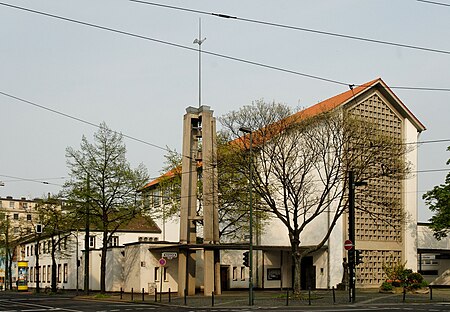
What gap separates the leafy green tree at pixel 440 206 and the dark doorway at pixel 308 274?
432 inches

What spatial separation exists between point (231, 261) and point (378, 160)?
955 inches

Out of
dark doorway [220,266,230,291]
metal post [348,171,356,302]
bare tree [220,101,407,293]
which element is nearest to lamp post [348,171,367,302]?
metal post [348,171,356,302]

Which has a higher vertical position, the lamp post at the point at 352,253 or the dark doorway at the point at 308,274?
the lamp post at the point at 352,253

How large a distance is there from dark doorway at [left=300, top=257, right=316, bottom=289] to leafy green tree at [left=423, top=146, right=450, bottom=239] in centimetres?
1097

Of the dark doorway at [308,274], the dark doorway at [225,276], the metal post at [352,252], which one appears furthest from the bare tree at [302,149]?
the dark doorway at [225,276]

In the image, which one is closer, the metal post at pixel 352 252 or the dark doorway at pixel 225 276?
the metal post at pixel 352 252

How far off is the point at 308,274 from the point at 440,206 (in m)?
12.9

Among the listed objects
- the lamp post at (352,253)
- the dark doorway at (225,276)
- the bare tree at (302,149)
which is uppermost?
the bare tree at (302,149)

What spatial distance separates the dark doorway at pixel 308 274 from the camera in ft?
196

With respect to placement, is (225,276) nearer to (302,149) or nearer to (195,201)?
(195,201)

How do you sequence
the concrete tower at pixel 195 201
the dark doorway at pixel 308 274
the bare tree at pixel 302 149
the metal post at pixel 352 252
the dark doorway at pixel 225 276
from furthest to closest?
the dark doorway at pixel 225 276 < the dark doorway at pixel 308 274 < the concrete tower at pixel 195 201 < the bare tree at pixel 302 149 < the metal post at pixel 352 252

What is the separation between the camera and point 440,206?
57.7m

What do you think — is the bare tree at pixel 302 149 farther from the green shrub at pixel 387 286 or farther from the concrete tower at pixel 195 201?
the green shrub at pixel 387 286

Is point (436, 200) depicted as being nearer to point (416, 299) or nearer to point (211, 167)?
point (416, 299)
